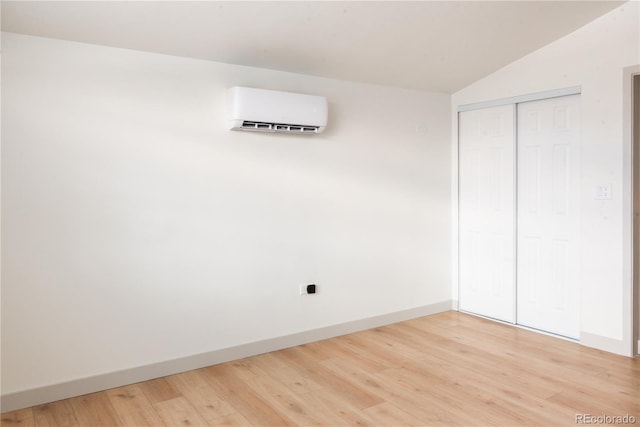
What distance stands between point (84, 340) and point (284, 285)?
1.42 m

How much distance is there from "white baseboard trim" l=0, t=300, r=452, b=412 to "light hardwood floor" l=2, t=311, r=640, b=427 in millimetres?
47

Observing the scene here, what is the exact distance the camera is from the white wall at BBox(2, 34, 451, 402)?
2.74 m

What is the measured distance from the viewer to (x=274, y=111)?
11.1 ft

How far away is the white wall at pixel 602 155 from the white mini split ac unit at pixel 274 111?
6.41 ft

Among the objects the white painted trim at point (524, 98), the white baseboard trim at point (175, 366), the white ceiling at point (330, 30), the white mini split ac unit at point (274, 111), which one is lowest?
the white baseboard trim at point (175, 366)

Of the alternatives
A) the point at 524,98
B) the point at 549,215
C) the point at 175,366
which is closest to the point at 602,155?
the point at 549,215

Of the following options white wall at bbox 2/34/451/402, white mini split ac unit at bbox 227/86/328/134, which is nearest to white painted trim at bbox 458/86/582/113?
white wall at bbox 2/34/451/402

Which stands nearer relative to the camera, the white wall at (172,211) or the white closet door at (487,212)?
the white wall at (172,211)

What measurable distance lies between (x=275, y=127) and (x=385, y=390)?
1.91 meters

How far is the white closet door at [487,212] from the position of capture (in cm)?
427

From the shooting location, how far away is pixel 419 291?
15.0 ft

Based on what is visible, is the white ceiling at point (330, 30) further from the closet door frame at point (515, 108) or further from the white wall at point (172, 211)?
the closet door frame at point (515, 108)
